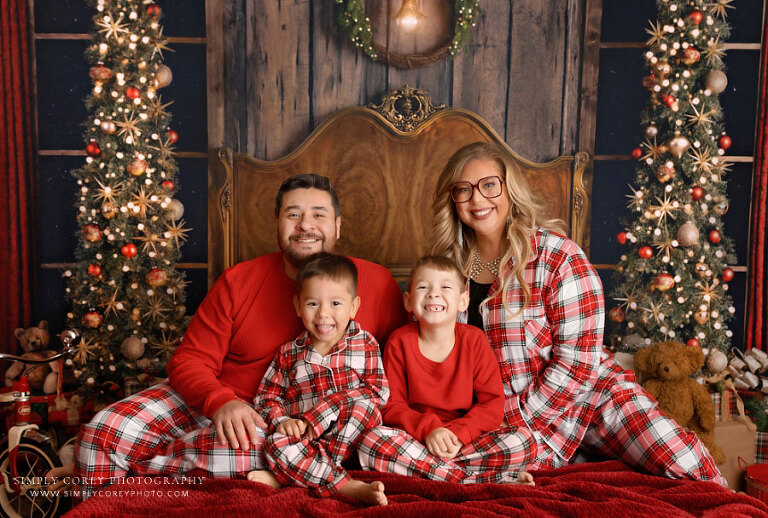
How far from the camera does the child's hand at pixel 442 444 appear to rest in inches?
79.9

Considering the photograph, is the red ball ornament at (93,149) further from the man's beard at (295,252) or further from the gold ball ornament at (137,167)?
the man's beard at (295,252)

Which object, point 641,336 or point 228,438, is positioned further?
point 641,336

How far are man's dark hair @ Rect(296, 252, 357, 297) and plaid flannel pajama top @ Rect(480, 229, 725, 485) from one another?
0.59 metres

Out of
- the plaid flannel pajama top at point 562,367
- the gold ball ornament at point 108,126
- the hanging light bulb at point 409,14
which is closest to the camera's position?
the plaid flannel pajama top at point 562,367

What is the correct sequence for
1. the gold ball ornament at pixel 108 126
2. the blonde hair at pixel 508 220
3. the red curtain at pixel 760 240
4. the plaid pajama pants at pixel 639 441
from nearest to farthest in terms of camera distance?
1. the plaid pajama pants at pixel 639 441
2. the blonde hair at pixel 508 220
3. the gold ball ornament at pixel 108 126
4. the red curtain at pixel 760 240

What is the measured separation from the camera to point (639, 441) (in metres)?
2.21

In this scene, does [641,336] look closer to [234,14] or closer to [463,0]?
[463,0]

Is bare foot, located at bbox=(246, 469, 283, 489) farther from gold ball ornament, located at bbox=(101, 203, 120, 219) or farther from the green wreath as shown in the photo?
the green wreath

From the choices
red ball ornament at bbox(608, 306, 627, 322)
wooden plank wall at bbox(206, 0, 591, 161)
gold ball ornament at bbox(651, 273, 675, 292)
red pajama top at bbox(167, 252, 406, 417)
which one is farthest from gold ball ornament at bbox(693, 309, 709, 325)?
red pajama top at bbox(167, 252, 406, 417)

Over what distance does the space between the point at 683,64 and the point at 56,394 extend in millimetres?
4229

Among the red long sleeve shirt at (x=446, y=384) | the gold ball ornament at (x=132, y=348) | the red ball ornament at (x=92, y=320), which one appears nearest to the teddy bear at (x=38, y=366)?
the red ball ornament at (x=92, y=320)

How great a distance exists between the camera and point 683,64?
11.6 feet

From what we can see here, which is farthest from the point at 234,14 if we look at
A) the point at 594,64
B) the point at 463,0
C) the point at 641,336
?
the point at 641,336

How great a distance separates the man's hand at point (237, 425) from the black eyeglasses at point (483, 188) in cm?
119
